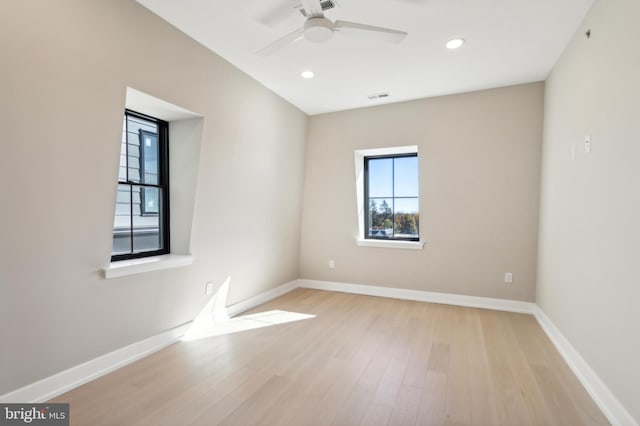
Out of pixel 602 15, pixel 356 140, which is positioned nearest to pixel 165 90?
pixel 356 140

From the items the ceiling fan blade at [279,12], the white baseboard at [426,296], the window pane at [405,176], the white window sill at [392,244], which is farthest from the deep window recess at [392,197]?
the ceiling fan blade at [279,12]

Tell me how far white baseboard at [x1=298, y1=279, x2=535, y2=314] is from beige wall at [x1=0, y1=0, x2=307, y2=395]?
6.58ft

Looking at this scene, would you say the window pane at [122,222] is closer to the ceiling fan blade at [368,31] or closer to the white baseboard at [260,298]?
the white baseboard at [260,298]

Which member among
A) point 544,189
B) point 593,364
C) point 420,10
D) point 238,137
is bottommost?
point 593,364

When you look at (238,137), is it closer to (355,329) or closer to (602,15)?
(355,329)

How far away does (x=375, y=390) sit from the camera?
2105 millimetres

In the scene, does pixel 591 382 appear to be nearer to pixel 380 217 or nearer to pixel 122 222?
pixel 380 217

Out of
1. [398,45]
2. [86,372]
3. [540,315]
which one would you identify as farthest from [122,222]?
[540,315]

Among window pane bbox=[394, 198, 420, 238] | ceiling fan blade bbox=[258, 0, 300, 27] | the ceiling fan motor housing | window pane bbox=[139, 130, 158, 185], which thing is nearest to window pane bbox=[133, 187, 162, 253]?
window pane bbox=[139, 130, 158, 185]

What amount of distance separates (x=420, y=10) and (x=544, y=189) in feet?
7.89

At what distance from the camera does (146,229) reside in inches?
114

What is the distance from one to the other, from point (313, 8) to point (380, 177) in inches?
124

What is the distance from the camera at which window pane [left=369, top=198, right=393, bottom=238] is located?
472 centimetres

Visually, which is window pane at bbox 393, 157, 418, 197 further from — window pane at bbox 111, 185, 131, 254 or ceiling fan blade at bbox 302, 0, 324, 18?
window pane at bbox 111, 185, 131, 254
